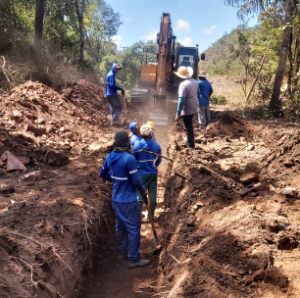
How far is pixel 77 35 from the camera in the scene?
80.6 feet

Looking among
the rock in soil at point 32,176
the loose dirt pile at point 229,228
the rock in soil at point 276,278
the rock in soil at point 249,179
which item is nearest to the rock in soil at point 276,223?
the loose dirt pile at point 229,228

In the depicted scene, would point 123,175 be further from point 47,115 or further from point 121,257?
point 47,115

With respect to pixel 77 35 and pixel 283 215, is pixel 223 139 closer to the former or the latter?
pixel 283 215

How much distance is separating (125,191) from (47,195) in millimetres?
1357

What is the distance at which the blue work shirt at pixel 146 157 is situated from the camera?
5160 millimetres

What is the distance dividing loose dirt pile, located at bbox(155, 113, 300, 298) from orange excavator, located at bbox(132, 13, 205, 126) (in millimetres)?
4500

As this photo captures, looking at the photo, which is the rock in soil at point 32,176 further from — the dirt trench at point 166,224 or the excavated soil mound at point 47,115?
the excavated soil mound at point 47,115

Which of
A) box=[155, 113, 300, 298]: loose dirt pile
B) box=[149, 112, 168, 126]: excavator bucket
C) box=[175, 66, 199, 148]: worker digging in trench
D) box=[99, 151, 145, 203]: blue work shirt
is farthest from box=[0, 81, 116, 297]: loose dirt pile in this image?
box=[175, 66, 199, 148]: worker digging in trench

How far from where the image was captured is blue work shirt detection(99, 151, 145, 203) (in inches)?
169

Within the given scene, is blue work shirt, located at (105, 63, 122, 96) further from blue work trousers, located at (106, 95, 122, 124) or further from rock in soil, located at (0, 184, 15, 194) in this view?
rock in soil, located at (0, 184, 15, 194)

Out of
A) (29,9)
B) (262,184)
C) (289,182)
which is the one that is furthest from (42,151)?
Result: (29,9)

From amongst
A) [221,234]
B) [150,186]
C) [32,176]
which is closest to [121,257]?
[150,186]

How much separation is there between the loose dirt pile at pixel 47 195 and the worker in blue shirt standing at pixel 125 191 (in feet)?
1.65

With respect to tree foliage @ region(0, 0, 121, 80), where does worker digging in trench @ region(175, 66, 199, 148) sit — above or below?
below
